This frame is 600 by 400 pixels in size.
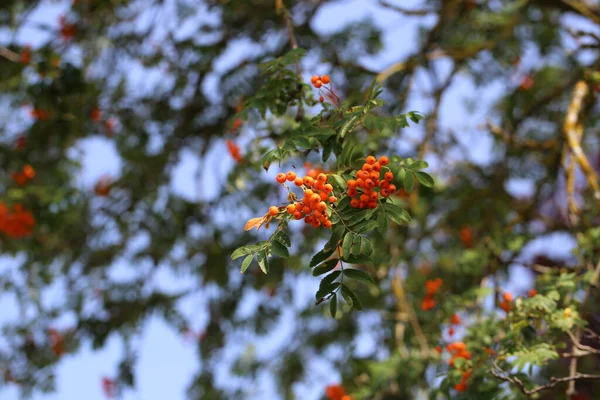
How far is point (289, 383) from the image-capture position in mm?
4809

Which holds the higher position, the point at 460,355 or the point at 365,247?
the point at 365,247

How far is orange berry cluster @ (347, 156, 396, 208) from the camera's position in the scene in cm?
158

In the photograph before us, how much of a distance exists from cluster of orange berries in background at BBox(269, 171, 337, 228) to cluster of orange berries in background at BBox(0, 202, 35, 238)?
106 inches

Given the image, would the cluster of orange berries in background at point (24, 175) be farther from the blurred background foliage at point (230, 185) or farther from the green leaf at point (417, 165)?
the green leaf at point (417, 165)

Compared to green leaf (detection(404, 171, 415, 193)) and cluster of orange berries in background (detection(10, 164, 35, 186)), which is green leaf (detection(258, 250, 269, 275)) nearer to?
green leaf (detection(404, 171, 415, 193))

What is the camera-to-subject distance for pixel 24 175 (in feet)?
13.3

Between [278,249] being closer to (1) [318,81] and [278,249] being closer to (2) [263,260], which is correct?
(2) [263,260]

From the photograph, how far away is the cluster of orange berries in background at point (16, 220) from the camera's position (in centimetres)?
385

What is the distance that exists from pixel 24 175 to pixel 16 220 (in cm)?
32

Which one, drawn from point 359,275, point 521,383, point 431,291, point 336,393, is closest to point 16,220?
point 336,393

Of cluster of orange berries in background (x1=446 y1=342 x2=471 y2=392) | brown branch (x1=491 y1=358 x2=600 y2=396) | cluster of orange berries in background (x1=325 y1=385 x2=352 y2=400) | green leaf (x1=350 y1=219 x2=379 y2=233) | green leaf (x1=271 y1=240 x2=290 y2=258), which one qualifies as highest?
green leaf (x1=350 y1=219 x2=379 y2=233)

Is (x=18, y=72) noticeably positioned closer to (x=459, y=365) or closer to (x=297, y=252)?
(x=297, y=252)

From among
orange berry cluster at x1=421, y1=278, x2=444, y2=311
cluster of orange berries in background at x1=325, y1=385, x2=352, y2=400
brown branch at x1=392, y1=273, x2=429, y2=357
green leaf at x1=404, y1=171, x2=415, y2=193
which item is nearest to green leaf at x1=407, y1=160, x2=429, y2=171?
green leaf at x1=404, y1=171, x2=415, y2=193

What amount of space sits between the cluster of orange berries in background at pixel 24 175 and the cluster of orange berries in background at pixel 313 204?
2927mm
